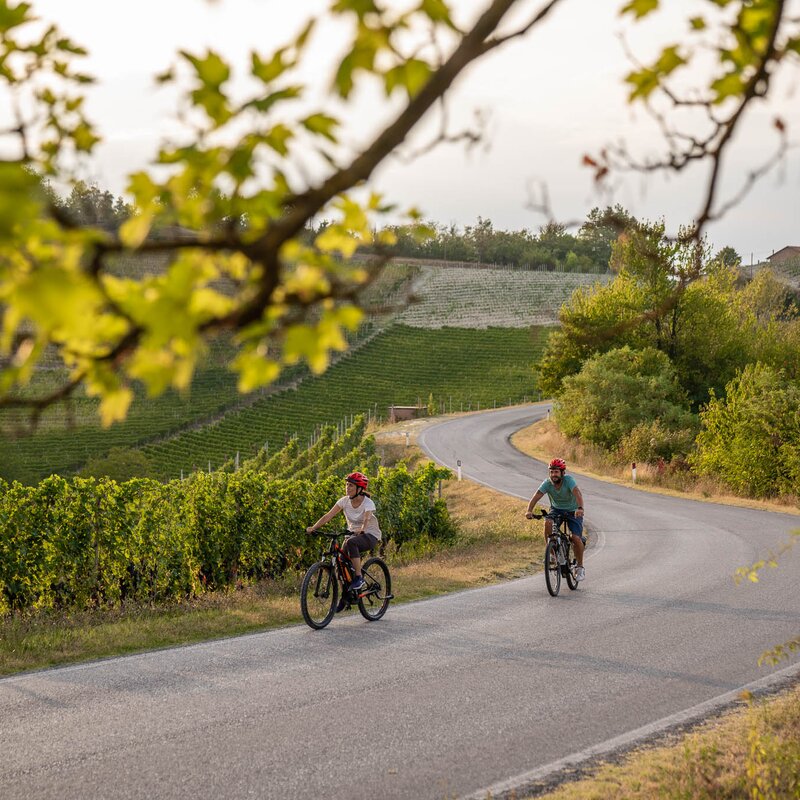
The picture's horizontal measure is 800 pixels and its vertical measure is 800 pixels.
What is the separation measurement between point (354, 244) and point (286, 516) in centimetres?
1359

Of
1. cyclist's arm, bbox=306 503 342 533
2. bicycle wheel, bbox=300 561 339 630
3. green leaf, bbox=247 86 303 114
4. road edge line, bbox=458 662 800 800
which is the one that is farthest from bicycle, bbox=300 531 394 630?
green leaf, bbox=247 86 303 114

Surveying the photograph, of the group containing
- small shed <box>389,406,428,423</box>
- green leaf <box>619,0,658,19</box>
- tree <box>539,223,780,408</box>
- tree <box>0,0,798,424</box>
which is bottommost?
small shed <box>389,406,428,423</box>

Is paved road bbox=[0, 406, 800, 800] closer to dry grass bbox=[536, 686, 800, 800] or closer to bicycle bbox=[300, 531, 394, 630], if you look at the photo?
bicycle bbox=[300, 531, 394, 630]

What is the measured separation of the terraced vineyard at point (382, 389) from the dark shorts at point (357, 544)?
48.8 m

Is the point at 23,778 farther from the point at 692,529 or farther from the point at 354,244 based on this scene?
the point at 692,529

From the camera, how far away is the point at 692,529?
852 inches

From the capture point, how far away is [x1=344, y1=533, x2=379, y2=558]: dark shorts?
463 inches

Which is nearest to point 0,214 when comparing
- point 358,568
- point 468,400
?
→ point 358,568

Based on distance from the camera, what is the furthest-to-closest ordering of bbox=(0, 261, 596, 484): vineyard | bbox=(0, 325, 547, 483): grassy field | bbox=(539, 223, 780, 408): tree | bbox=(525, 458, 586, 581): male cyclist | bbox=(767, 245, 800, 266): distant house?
bbox=(767, 245, 800, 266): distant house < bbox=(0, 261, 596, 484): vineyard < bbox=(0, 325, 547, 483): grassy field < bbox=(539, 223, 780, 408): tree < bbox=(525, 458, 586, 581): male cyclist

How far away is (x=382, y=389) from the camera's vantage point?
80188mm

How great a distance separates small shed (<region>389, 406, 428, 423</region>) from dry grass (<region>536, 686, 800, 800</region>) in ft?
192

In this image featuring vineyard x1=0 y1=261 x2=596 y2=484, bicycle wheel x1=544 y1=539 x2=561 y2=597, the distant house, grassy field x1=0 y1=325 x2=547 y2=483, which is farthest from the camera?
the distant house

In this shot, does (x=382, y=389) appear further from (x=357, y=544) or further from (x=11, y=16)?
(x=11, y=16)

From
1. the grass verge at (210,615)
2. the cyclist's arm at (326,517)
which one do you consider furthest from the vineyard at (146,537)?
the cyclist's arm at (326,517)
